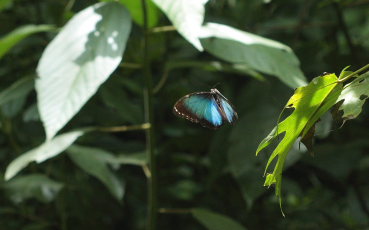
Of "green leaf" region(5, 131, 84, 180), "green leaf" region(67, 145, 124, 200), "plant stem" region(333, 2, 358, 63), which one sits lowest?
"green leaf" region(67, 145, 124, 200)

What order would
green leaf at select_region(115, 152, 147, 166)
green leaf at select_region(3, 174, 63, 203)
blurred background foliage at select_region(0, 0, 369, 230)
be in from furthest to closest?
blurred background foliage at select_region(0, 0, 369, 230), green leaf at select_region(3, 174, 63, 203), green leaf at select_region(115, 152, 147, 166)

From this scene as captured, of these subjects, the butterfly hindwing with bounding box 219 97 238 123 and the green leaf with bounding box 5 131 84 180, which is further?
the green leaf with bounding box 5 131 84 180

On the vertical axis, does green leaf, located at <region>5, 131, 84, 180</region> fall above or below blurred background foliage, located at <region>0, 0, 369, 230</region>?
above

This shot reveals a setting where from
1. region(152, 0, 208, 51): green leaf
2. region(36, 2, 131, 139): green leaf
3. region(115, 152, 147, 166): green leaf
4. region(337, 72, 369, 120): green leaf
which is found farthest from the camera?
region(115, 152, 147, 166): green leaf

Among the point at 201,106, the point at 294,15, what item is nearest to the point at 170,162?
the point at 294,15

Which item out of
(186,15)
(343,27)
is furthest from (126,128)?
(343,27)

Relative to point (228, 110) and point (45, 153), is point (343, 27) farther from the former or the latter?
point (228, 110)

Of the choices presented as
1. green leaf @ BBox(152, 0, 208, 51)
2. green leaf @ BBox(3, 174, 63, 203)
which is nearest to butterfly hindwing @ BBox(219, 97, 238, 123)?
green leaf @ BBox(152, 0, 208, 51)

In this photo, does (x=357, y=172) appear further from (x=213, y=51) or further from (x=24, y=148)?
(x=24, y=148)

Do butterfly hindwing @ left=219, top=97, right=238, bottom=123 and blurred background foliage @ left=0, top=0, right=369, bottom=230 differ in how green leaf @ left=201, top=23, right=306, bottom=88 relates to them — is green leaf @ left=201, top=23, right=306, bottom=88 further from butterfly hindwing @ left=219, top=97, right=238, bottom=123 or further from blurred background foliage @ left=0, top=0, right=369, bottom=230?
butterfly hindwing @ left=219, top=97, right=238, bottom=123
